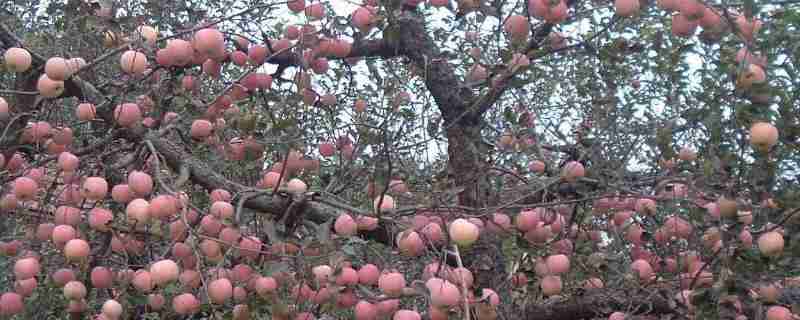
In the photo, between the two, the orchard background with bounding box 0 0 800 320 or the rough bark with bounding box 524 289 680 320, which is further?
the rough bark with bounding box 524 289 680 320

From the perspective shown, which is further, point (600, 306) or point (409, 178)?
point (409, 178)

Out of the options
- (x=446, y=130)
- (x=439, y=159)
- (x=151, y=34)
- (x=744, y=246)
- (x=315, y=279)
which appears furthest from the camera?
(x=439, y=159)

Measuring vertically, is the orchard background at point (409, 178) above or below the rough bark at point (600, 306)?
above

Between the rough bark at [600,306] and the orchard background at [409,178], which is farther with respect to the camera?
the rough bark at [600,306]

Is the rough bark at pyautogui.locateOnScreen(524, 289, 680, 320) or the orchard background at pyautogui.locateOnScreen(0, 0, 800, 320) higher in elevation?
the orchard background at pyautogui.locateOnScreen(0, 0, 800, 320)

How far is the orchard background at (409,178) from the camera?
174 cm

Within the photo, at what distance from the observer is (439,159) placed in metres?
3.34

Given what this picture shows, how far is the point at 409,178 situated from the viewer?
279 centimetres

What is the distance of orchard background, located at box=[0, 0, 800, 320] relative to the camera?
1.74m

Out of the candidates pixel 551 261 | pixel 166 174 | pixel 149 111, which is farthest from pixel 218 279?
pixel 149 111

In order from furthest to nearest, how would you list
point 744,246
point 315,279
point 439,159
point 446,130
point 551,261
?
1. point 439,159
2. point 446,130
3. point 551,261
4. point 315,279
5. point 744,246

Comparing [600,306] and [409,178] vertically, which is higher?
[409,178]

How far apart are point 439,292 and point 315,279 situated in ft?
1.09

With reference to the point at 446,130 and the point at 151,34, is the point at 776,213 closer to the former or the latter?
the point at 446,130
